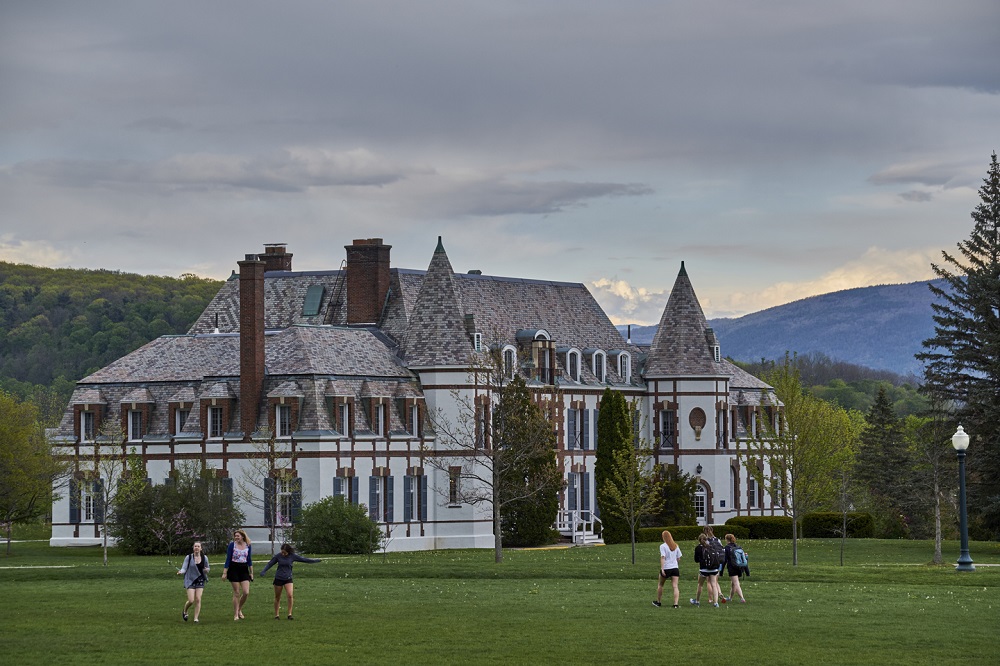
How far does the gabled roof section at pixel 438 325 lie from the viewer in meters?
75.9

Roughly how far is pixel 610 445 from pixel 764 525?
10.1 metres

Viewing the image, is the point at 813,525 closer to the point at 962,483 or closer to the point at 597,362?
the point at 597,362

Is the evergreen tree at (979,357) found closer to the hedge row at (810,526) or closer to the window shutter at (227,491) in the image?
the hedge row at (810,526)

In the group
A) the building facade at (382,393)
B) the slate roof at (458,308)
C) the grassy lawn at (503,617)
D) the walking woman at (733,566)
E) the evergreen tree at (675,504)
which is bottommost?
the grassy lawn at (503,617)

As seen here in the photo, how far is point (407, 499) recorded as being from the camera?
74.1m

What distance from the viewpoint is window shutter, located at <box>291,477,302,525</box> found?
6944cm

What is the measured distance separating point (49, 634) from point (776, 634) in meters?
14.5

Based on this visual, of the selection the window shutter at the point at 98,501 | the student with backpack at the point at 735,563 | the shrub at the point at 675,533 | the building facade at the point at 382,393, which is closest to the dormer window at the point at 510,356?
the building facade at the point at 382,393

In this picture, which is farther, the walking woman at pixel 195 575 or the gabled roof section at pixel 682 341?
the gabled roof section at pixel 682 341

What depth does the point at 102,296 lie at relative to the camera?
18488 cm

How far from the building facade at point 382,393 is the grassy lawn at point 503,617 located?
1652cm

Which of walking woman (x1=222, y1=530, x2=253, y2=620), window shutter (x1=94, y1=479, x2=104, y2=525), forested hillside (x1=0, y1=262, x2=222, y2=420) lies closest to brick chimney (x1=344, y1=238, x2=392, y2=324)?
window shutter (x1=94, y1=479, x2=104, y2=525)

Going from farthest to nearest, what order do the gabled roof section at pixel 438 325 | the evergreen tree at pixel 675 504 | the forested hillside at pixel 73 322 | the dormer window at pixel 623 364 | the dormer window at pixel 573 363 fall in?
the forested hillside at pixel 73 322, the dormer window at pixel 623 364, the dormer window at pixel 573 363, the evergreen tree at pixel 675 504, the gabled roof section at pixel 438 325

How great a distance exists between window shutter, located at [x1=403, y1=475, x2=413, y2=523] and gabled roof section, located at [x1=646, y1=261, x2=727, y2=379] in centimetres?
1923
